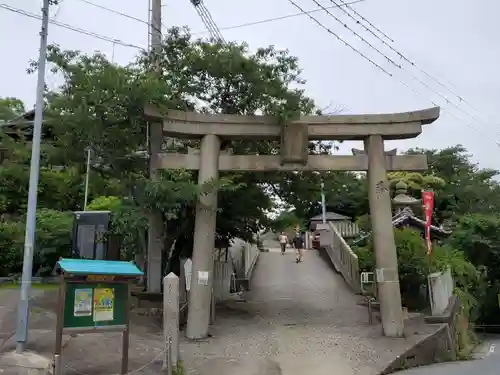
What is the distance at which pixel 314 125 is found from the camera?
49.8 ft

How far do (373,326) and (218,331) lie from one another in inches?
180

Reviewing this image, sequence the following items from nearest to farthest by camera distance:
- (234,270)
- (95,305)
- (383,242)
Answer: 1. (95,305)
2. (383,242)
3. (234,270)

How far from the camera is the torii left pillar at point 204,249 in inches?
539

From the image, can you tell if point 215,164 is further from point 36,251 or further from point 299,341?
point 36,251

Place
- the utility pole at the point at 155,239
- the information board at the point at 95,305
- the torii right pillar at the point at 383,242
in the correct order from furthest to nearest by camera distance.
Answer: the utility pole at the point at 155,239, the torii right pillar at the point at 383,242, the information board at the point at 95,305

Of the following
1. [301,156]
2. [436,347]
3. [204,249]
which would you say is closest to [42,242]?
[204,249]

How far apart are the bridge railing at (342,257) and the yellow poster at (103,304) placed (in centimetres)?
1266

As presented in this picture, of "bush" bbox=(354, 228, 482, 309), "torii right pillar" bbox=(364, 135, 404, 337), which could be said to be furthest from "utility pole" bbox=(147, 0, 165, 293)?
"bush" bbox=(354, 228, 482, 309)

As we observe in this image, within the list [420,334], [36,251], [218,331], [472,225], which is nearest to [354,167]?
[420,334]

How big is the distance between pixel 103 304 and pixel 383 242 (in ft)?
26.6

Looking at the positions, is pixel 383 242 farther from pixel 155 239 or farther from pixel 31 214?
pixel 31 214

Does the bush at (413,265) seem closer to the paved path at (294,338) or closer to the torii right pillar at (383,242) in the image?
the paved path at (294,338)

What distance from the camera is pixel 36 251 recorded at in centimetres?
1939

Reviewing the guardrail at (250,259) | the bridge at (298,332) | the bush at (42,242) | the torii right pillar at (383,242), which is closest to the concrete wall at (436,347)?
the bridge at (298,332)
